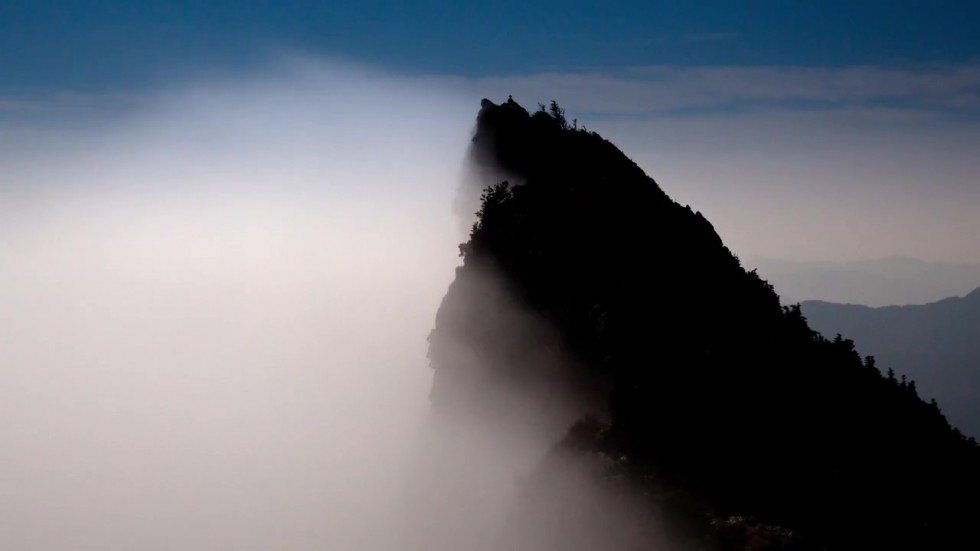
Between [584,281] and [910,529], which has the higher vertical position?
[584,281]

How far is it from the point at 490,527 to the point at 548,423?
Answer: 46.9 feet

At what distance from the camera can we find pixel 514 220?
44719 millimetres

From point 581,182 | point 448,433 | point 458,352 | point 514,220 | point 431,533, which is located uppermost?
point 581,182

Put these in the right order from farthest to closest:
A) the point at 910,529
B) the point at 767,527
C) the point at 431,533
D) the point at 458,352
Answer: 1. the point at 431,533
2. the point at 458,352
3. the point at 910,529
4. the point at 767,527

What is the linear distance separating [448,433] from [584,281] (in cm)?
2141

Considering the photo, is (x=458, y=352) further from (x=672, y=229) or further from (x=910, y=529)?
(x=910, y=529)

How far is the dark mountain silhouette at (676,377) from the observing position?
32.7 meters

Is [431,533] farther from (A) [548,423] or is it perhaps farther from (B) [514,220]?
(B) [514,220]

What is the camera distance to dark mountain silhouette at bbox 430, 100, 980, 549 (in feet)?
107

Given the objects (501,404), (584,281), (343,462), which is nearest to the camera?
(584,281)

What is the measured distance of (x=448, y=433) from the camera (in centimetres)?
5522

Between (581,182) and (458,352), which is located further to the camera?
(458,352)

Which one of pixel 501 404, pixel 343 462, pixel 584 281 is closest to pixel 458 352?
pixel 501 404

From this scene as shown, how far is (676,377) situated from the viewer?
35719mm
